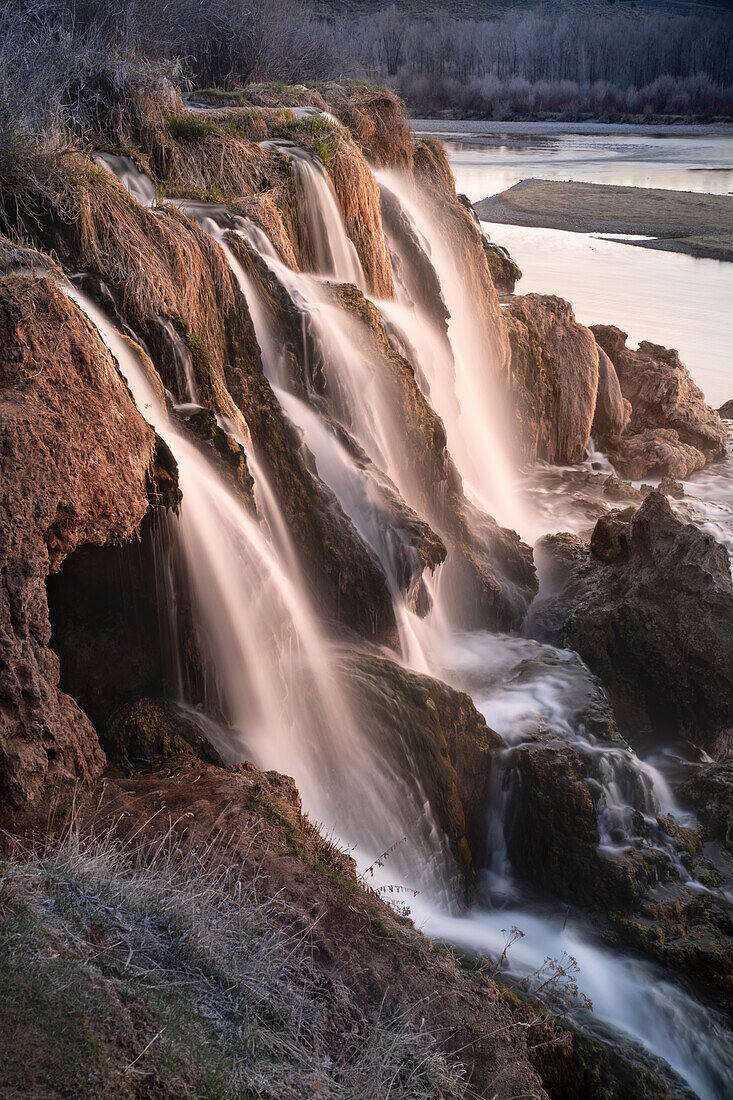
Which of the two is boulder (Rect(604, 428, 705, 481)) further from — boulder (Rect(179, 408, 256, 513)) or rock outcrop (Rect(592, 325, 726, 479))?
boulder (Rect(179, 408, 256, 513))

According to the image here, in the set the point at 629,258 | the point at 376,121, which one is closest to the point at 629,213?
the point at 629,258

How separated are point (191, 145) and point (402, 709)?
22.9 feet

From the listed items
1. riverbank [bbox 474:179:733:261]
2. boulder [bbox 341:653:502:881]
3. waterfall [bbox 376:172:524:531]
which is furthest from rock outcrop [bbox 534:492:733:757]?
riverbank [bbox 474:179:733:261]

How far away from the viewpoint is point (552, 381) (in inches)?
601

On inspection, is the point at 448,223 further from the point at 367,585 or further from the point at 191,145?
the point at 367,585

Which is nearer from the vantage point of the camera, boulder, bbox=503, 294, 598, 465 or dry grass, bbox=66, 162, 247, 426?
dry grass, bbox=66, 162, 247, 426

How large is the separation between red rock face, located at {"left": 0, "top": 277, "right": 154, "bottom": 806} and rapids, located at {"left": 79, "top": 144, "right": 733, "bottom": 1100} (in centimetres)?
78

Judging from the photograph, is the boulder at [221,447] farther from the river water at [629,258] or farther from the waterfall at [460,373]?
the river water at [629,258]

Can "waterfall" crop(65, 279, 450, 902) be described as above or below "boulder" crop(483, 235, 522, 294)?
below

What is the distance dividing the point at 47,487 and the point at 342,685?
3.12 meters

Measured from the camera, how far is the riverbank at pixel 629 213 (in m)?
33.8

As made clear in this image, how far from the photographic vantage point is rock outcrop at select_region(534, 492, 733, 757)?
8.65m

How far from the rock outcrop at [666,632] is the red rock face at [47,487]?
5675mm

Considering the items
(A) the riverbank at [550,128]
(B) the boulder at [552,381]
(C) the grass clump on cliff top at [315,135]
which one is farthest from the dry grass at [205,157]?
(A) the riverbank at [550,128]
